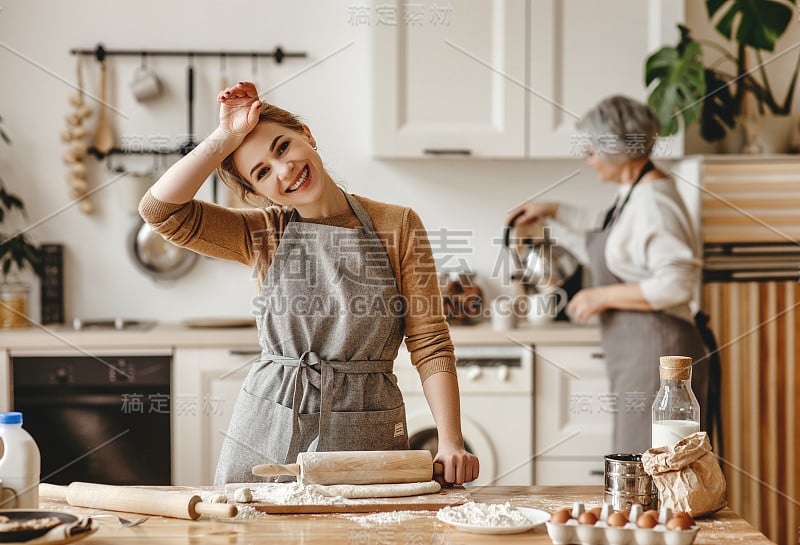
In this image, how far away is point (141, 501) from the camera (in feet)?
4.09

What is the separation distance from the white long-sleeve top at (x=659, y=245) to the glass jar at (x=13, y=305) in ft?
6.73

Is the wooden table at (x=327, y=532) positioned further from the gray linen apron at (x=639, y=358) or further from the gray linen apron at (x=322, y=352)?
the gray linen apron at (x=639, y=358)

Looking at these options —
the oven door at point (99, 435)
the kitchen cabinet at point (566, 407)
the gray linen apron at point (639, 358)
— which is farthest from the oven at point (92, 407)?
the gray linen apron at point (639, 358)

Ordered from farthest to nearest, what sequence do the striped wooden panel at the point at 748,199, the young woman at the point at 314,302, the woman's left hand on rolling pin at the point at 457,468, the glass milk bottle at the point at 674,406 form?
the striped wooden panel at the point at 748,199 → the young woman at the point at 314,302 → the woman's left hand on rolling pin at the point at 457,468 → the glass milk bottle at the point at 674,406

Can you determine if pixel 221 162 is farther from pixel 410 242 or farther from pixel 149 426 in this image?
pixel 149 426

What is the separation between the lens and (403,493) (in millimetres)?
1320

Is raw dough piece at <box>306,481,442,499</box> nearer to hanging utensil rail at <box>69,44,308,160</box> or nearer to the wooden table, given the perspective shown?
the wooden table

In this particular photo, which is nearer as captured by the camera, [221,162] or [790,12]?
[221,162]

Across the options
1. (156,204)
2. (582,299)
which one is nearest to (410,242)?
(156,204)

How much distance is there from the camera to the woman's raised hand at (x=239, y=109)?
1.50 metres

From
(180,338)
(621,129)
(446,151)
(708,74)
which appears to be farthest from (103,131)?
(708,74)

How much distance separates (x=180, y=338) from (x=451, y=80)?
1.26 m

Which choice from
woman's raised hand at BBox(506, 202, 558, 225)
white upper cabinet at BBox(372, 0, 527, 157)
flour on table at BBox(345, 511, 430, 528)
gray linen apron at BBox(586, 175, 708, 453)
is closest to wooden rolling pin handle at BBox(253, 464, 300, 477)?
flour on table at BBox(345, 511, 430, 528)

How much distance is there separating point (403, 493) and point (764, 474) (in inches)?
83.1
